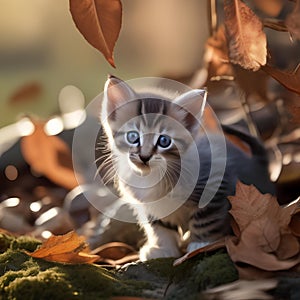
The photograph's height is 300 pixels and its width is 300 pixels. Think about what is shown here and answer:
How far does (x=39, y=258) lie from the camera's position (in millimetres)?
1062

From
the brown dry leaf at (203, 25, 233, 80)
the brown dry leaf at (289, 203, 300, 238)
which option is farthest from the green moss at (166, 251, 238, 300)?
the brown dry leaf at (203, 25, 233, 80)

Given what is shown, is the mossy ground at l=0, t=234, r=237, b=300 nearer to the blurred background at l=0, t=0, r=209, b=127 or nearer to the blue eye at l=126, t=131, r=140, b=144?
the blue eye at l=126, t=131, r=140, b=144

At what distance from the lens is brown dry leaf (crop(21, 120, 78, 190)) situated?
1891 mm

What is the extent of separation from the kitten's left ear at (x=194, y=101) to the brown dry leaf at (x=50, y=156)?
73cm

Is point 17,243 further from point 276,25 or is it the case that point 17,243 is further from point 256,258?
point 276,25

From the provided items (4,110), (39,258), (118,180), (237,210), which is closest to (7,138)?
(4,110)

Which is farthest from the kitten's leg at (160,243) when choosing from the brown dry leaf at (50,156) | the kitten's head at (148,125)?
the brown dry leaf at (50,156)

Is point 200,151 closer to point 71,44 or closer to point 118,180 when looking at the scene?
point 118,180

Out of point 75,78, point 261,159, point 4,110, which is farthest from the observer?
point 75,78

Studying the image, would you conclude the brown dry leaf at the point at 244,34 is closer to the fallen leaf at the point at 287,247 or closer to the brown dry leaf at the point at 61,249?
the fallen leaf at the point at 287,247

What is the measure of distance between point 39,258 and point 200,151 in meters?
0.38

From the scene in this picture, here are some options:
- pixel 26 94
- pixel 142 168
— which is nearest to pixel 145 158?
pixel 142 168

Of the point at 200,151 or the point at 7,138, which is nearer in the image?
the point at 200,151

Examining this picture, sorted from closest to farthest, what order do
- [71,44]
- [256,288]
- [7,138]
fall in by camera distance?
1. [256,288]
2. [7,138]
3. [71,44]
